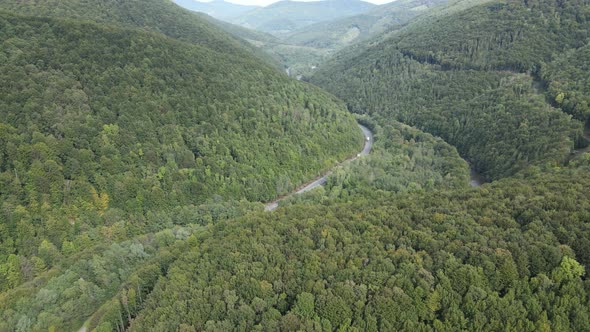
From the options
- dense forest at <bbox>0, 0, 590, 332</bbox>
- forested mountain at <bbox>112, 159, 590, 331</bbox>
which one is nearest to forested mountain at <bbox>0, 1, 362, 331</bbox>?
dense forest at <bbox>0, 0, 590, 332</bbox>

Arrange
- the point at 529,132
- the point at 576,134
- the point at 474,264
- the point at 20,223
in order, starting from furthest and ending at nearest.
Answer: the point at 529,132 < the point at 576,134 < the point at 20,223 < the point at 474,264

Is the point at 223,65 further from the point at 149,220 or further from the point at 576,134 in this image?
the point at 576,134

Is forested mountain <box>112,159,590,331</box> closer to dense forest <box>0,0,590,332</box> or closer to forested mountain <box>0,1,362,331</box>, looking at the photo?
dense forest <box>0,0,590,332</box>

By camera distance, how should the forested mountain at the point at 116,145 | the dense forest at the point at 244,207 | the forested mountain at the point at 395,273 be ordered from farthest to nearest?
the forested mountain at the point at 116,145 → the dense forest at the point at 244,207 → the forested mountain at the point at 395,273

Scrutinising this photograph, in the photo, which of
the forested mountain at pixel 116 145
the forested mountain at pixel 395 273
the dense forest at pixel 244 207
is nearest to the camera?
the forested mountain at pixel 395 273

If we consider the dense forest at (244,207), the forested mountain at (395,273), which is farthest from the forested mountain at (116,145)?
the forested mountain at (395,273)

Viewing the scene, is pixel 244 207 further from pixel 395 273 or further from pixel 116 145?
pixel 395 273

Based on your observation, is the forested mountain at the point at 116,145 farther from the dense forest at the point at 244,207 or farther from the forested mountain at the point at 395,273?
the forested mountain at the point at 395,273

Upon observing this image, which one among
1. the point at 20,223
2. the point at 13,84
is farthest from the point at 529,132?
the point at 13,84
